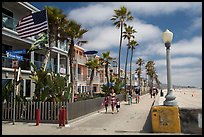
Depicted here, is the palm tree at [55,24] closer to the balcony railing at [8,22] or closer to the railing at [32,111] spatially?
the balcony railing at [8,22]

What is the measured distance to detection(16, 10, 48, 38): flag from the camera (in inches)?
615

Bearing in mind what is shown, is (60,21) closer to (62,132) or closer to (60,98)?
(60,98)

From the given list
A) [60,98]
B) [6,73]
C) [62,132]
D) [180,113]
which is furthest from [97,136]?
[6,73]

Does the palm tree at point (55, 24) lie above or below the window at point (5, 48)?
above

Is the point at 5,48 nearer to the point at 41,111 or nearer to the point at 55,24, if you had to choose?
the point at 55,24

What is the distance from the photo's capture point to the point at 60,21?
18.0 m

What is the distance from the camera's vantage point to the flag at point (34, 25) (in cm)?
1563

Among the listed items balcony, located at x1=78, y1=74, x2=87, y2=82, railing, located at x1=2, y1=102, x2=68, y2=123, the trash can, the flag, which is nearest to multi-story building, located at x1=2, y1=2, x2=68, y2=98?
the flag

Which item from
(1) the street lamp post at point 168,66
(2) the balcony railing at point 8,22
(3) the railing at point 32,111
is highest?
(2) the balcony railing at point 8,22

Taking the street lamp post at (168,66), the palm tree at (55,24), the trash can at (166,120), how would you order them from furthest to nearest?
the palm tree at (55,24)
the street lamp post at (168,66)
the trash can at (166,120)

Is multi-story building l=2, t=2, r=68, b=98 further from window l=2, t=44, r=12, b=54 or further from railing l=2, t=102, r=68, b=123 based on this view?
railing l=2, t=102, r=68, b=123

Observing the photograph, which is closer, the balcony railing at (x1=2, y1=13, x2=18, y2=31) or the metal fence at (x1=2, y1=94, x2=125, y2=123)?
the metal fence at (x1=2, y1=94, x2=125, y2=123)

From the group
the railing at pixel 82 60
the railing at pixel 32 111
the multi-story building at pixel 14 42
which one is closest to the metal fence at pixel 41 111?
the railing at pixel 32 111

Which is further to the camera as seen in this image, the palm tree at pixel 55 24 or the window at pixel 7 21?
the window at pixel 7 21
